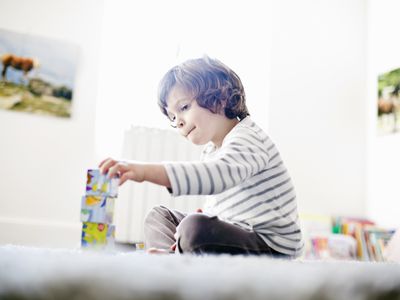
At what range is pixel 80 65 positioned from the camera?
2.76m

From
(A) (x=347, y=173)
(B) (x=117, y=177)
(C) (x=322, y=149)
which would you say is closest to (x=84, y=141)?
(C) (x=322, y=149)

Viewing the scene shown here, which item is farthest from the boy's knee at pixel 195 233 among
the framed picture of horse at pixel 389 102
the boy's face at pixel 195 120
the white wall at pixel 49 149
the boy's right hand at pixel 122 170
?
the framed picture of horse at pixel 389 102

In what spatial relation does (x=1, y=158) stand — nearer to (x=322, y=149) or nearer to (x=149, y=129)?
(x=149, y=129)

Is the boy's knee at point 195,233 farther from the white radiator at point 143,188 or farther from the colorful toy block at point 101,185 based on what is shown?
the white radiator at point 143,188

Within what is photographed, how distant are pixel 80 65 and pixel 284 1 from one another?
1.39 m

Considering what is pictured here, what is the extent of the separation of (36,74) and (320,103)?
69.2 inches

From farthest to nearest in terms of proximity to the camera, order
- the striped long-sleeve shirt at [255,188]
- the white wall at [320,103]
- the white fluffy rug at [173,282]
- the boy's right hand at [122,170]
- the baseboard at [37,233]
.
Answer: the white wall at [320,103] → the baseboard at [37,233] → the striped long-sleeve shirt at [255,188] → the boy's right hand at [122,170] → the white fluffy rug at [173,282]

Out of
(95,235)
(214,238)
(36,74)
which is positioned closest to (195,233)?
(214,238)

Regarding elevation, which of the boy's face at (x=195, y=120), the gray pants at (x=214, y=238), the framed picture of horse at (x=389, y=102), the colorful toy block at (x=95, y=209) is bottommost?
the gray pants at (x=214, y=238)

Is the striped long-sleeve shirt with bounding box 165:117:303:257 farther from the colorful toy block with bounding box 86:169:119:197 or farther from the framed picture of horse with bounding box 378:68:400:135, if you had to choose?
the framed picture of horse with bounding box 378:68:400:135

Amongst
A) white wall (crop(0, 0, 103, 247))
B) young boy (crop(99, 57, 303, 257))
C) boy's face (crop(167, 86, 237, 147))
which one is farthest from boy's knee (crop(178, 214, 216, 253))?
white wall (crop(0, 0, 103, 247))

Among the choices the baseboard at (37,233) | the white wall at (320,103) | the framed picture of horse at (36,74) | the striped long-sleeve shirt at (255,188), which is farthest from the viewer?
the white wall at (320,103)

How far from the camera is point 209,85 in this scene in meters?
1.23

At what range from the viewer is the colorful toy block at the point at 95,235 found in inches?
31.9
